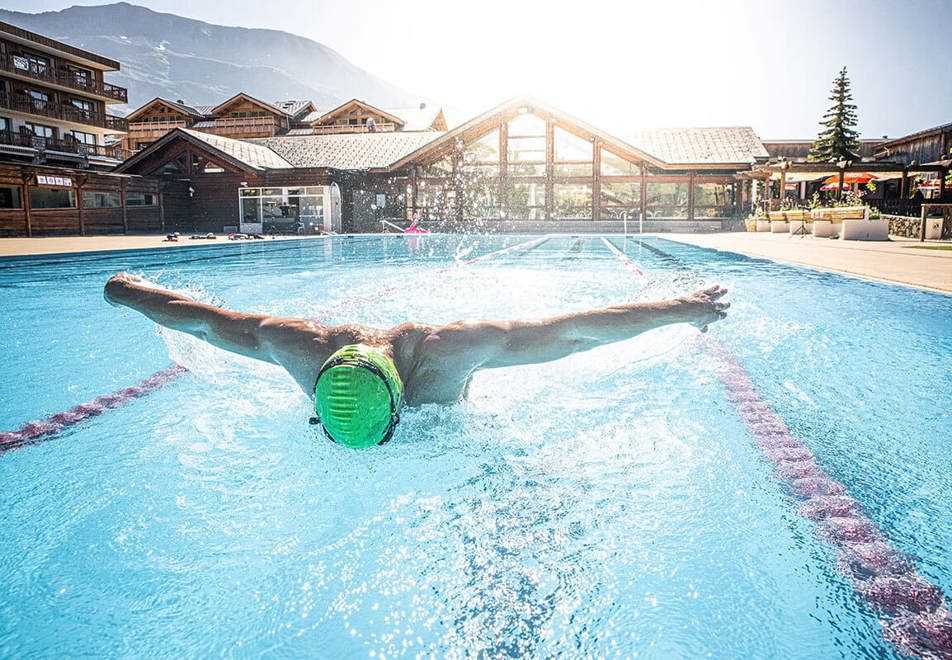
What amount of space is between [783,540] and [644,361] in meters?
2.02

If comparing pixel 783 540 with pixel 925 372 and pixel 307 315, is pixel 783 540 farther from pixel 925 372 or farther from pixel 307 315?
pixel 307 315

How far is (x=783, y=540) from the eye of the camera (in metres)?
1.98

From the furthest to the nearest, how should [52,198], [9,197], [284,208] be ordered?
[52,198]
[284,208]
[9,197]

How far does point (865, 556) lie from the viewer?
1.86m

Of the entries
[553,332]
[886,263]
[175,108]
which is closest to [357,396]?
[553,332]

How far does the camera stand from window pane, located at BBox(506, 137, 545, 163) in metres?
28.0

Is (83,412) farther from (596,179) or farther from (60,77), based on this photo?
(60,77)

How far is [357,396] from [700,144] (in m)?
29.6

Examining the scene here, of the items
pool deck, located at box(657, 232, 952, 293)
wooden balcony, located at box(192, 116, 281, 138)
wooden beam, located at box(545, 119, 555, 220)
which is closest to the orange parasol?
wooden beam, located at box(545, 119, 555, 220)

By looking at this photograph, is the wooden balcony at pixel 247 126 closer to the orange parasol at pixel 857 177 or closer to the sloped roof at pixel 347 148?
the sloped roof at pixel 347 148

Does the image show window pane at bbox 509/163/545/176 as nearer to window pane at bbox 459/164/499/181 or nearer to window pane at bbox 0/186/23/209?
window pane at bbox 459/164/499/181

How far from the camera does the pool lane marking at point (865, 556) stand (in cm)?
150

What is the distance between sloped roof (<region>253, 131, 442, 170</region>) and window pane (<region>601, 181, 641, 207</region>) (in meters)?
8.23

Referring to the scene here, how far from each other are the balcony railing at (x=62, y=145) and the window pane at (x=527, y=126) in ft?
73.6
